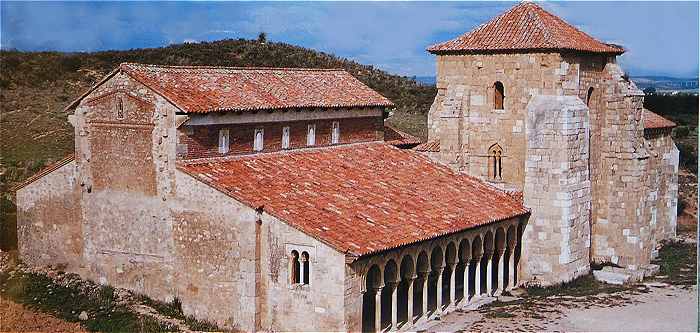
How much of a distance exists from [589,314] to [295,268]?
8.26 meters

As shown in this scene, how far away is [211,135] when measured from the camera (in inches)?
894

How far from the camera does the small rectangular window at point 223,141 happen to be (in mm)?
23047

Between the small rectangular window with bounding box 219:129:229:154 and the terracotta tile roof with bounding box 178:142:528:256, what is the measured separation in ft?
0.84

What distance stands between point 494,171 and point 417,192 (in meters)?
4.29

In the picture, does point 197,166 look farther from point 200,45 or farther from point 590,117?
point 200,45

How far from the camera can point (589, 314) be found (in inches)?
949

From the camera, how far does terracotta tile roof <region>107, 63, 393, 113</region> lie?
73.4 ft

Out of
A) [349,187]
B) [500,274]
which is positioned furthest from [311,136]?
[500,274]

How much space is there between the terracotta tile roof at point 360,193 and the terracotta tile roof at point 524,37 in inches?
148

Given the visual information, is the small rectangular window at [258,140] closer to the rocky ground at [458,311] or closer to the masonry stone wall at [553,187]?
the rocky ground at [458,311]

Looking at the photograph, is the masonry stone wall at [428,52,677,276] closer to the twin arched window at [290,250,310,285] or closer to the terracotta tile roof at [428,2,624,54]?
the terracotta tile roof at [428,2,624,54]

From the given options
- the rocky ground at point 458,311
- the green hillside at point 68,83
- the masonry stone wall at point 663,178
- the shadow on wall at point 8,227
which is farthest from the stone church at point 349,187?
the green hillside at point 68,83

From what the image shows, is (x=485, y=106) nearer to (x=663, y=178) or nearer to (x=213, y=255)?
(x=663, y=178)

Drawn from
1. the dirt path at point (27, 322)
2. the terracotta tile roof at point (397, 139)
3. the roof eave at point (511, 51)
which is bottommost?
the dirt path at point (27, 322)
